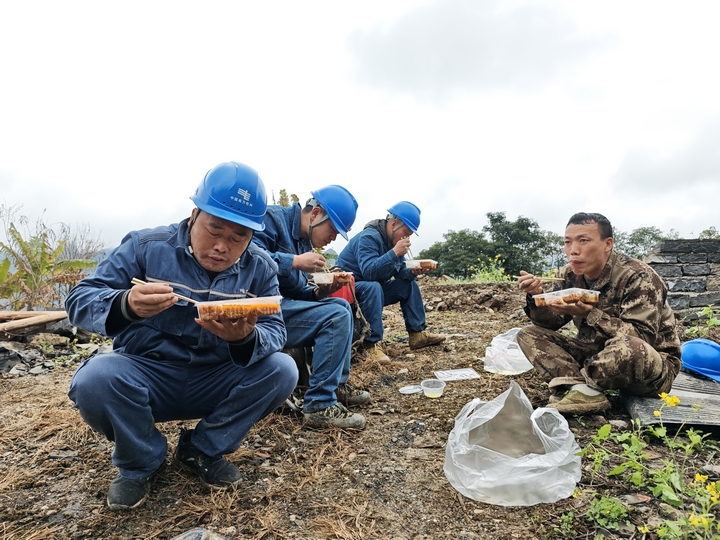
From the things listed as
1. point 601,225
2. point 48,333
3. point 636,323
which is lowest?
point 48,333

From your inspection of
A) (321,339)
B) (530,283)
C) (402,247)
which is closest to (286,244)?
(321,339)

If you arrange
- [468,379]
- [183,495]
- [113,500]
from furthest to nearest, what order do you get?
[468,379] < [183,495] < [113,500]

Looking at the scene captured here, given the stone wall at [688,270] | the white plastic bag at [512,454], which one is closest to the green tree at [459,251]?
the stone wall at [688,270]

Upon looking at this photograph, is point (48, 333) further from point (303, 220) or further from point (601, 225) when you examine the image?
point (601, 225)

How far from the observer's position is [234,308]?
1.88 m

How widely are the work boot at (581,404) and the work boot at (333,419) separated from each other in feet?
4.11

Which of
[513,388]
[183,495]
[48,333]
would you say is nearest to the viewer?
[183,495]

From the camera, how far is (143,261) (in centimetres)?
215

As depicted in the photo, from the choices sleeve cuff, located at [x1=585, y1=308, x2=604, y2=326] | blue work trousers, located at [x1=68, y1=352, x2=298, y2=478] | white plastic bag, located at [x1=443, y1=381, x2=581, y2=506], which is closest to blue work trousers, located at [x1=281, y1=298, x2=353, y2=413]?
blue work trousers, located at [x1=68, y1=352, x2=298, y2=478]

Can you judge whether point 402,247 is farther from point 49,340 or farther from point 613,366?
point 49,340

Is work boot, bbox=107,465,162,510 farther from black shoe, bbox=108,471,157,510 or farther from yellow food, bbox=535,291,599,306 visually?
yellow food, bbox=535,291,599,306

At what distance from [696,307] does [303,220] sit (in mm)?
5632

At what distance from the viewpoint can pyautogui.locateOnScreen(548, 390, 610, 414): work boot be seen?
279 cm

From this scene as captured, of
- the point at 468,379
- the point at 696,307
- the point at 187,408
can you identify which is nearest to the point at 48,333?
the point at 187,408
